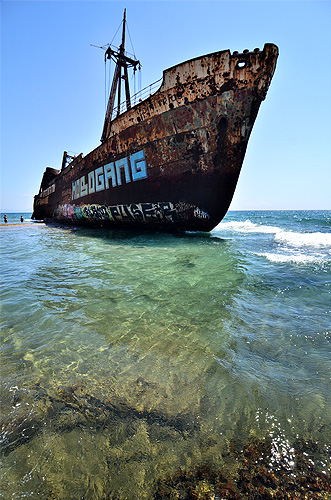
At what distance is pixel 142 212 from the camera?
1172 cm

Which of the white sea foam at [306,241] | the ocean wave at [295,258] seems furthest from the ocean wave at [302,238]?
the ocean wave at [295,258]

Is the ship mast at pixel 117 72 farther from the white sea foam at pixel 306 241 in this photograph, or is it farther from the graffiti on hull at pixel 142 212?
the white sea foam at pixel 306 241

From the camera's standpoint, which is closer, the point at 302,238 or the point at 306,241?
the point at 306,241

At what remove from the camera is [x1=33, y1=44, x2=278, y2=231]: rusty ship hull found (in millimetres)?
8602

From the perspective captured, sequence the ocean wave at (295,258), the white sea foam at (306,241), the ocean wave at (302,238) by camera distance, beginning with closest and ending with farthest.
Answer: the ocean wave at (295,258) → the white sea foam at (306,241) → the ocean wave at (302,238)

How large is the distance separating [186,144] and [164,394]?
986cm

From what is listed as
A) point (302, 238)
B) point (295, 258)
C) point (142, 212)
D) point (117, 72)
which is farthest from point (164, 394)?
point (117, 72)

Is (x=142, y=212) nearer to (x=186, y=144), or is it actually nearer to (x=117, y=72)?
(x=186, y=144)

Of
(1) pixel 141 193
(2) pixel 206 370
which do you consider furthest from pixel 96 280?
(1) pixel 141 193

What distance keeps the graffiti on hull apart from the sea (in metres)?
7.27

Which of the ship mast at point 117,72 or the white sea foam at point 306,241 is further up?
the ship mast at point 117,72

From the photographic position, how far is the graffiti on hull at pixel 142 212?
10741mm

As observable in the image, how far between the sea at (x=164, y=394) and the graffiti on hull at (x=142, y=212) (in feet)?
23.9

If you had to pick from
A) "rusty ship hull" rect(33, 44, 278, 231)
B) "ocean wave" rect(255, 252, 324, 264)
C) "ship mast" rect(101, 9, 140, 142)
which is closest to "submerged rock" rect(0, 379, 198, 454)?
"ocean wave" rect(255, 252, 324, 264)
